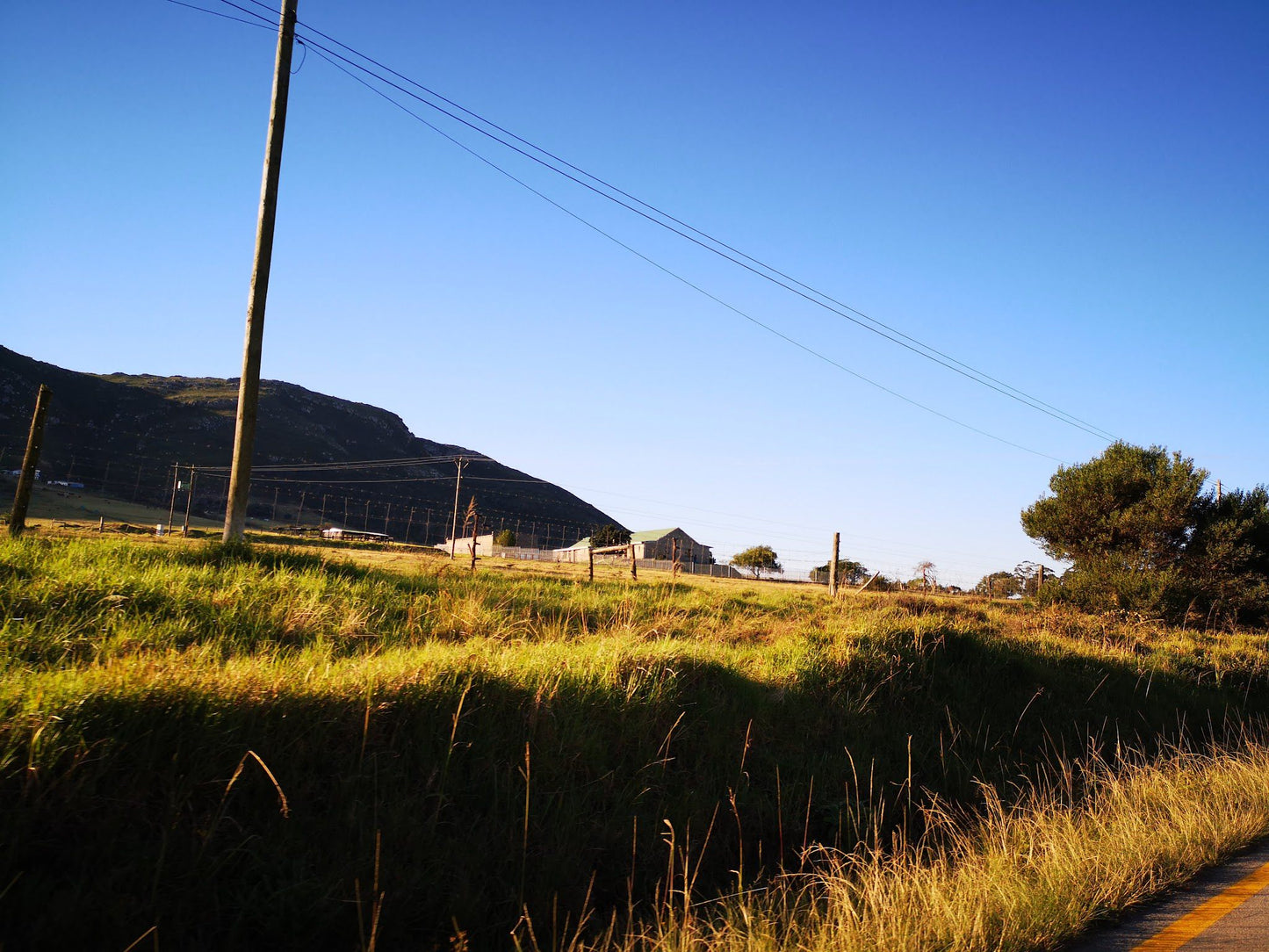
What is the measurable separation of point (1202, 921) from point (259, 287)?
13365 millimetres

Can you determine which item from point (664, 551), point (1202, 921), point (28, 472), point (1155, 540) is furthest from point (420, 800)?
point (664, 551)

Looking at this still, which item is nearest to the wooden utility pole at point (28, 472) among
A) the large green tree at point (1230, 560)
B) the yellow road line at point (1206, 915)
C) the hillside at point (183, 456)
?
the yellow road line at point (1206, 915)

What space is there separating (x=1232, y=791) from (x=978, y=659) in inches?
159

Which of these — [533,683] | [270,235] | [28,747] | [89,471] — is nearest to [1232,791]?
[533,683]

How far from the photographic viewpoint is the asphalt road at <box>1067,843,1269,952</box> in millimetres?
3816

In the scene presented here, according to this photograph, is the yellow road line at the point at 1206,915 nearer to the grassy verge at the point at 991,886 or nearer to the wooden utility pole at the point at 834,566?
the grassy verge at the point at 991,886

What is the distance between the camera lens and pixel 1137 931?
403 cm

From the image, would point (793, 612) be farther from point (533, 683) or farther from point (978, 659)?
point (533, 683)

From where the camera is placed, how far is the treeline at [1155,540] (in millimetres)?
26516

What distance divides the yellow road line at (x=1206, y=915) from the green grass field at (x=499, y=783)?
31 cm

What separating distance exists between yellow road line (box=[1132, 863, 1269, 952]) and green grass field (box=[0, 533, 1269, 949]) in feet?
1.02

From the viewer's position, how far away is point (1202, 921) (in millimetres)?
4141

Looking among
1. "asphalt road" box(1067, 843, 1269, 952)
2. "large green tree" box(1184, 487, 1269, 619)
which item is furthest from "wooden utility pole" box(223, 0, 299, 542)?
"large green tree" box(1184, 487, 1269, 619)

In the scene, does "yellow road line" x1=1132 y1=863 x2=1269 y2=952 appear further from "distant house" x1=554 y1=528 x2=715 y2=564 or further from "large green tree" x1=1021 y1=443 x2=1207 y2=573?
"distant house" x1=554 y1=528 x2=715 y2=564
